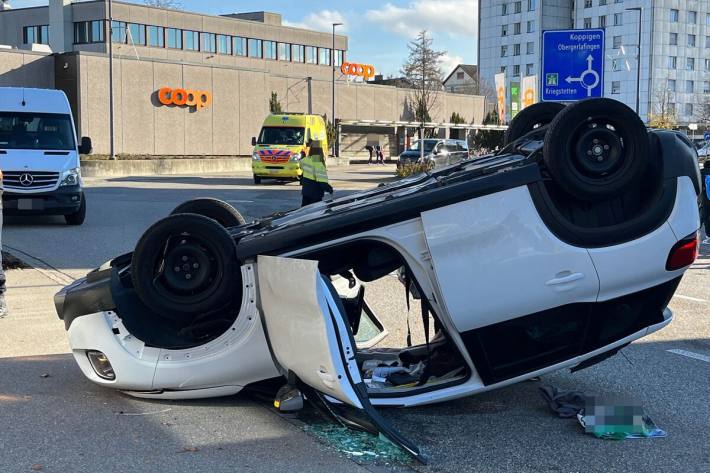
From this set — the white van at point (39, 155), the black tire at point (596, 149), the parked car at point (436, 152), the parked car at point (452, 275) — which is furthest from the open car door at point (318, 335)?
the parked car at point (436, 152)

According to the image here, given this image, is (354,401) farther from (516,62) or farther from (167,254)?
(516,62)

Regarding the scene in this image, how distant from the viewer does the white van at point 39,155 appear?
14.3 meters

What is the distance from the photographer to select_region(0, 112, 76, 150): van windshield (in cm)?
1503

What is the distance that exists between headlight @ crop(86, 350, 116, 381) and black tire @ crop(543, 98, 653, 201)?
2.89 m

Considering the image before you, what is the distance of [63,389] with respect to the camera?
5383 millimetres

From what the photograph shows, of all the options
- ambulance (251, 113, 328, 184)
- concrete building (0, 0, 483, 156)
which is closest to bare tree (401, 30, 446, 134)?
concrete building (0, 0, 483, 156)

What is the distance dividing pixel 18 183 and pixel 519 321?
11986 mm

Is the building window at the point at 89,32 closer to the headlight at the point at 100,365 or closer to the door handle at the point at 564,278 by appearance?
the headlight at the point at 100,365

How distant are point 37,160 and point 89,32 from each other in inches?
2156

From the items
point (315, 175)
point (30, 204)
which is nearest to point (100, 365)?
point (315, 175)

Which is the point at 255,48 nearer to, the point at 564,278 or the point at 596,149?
the point at 596,149

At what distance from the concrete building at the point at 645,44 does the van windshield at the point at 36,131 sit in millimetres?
87417

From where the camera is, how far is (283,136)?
28.7 meters

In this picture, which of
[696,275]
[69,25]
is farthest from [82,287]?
[69,25]
